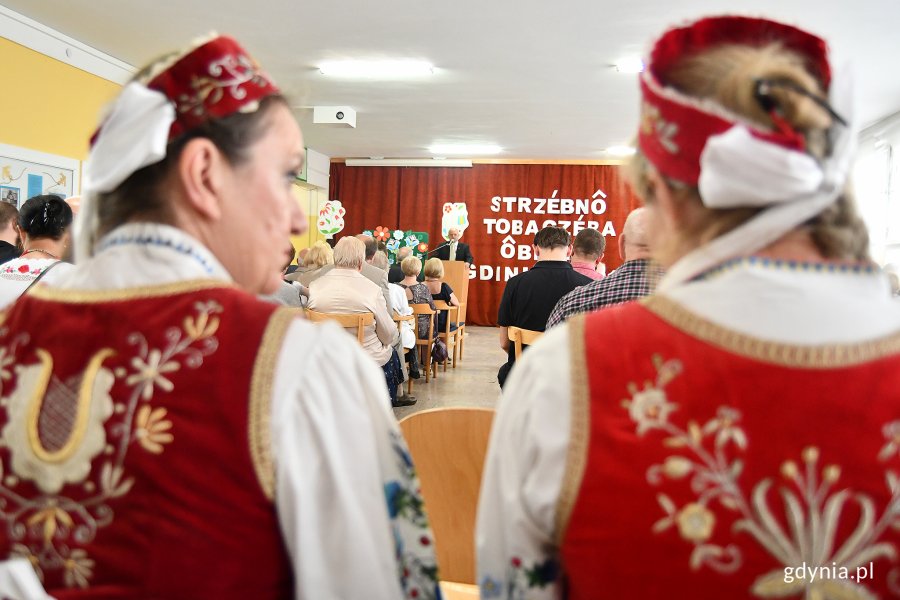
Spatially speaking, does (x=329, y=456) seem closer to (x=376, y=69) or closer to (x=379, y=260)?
(x=379, y=260)

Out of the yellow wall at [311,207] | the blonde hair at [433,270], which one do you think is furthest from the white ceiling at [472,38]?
the yellow wall at [311,207]

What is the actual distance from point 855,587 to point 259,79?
0.93 meters

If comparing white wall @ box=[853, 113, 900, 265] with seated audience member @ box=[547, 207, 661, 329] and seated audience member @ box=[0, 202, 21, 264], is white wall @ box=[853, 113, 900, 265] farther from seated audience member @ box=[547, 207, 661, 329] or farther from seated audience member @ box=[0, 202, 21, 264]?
seated audience member @ box=[0, 202, 21, 264]

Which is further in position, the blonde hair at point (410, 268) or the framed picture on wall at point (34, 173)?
the blonde hair at point (410, 268)

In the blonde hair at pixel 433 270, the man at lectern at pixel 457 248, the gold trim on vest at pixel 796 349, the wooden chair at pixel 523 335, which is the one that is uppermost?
the man at lectern at pixel 457 248

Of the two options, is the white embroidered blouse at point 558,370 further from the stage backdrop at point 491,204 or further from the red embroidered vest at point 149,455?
the stage backdrop at point 491,204

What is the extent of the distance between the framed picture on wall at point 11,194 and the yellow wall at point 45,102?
373 mm

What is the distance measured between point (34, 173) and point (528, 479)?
6255 millimetres

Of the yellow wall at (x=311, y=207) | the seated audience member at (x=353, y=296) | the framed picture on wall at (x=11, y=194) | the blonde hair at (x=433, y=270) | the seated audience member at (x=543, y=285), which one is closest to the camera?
the seated audience member at (x=543, y=285)

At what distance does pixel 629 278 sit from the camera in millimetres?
2723

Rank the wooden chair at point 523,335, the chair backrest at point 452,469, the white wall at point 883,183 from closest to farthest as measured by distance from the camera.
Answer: the chair backrest at point 452,469 → the wooden chair at point 523,335 → the white wall at point 883,183

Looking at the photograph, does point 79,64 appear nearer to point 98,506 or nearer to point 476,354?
point 476,354

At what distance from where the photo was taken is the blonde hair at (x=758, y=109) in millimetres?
730

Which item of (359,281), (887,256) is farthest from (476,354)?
(887,256)
